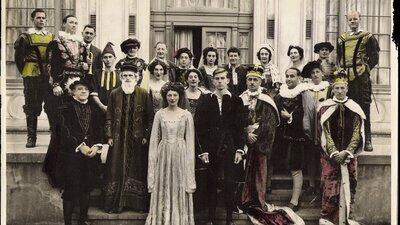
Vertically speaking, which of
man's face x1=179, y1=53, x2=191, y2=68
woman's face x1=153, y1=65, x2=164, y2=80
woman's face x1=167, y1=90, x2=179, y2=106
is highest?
man's face x1=179, y1=53, x2=191, y2=68

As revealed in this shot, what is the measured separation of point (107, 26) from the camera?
5676mm

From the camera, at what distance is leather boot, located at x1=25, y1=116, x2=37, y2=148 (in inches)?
211

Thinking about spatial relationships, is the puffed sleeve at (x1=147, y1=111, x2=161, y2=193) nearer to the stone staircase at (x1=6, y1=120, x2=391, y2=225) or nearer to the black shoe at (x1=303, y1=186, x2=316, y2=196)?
the stone staircase at (x1=6, y1=120, x2=391, y2=225)

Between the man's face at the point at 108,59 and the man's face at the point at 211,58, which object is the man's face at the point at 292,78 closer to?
the man's face at the point at 211,58

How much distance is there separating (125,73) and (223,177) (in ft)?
4.26

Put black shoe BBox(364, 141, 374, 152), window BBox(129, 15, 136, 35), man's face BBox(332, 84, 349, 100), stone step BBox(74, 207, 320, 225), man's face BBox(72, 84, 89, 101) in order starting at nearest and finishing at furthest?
1. man's face BBox(72, 84, 89, 101)
2. stone step BBox(74, 207, 320, 225)
3. man's face BBox(332, 84, 349, 100)
4. black shoe BBox(364, 141, 374, 152)
5. window BBox(129, 15, 136, 35)

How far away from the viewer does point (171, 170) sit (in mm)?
5113

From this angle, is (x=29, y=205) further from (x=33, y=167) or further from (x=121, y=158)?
(x=121, y=158)

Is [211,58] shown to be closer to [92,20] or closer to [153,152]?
[153,152]

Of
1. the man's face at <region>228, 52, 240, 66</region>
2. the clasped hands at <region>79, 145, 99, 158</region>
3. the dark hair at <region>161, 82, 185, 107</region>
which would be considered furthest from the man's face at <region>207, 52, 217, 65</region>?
the clasped hands at <region>79, 145, 99, 158</region>

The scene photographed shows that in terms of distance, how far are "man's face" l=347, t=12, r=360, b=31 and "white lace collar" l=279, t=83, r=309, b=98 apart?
798 millimetres

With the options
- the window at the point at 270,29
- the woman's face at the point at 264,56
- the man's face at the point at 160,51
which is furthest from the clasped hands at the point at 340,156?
the man's face at the point at 160,51

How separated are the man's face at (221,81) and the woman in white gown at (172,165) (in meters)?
0.33

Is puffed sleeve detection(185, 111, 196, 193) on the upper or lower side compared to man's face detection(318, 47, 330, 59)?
lower
